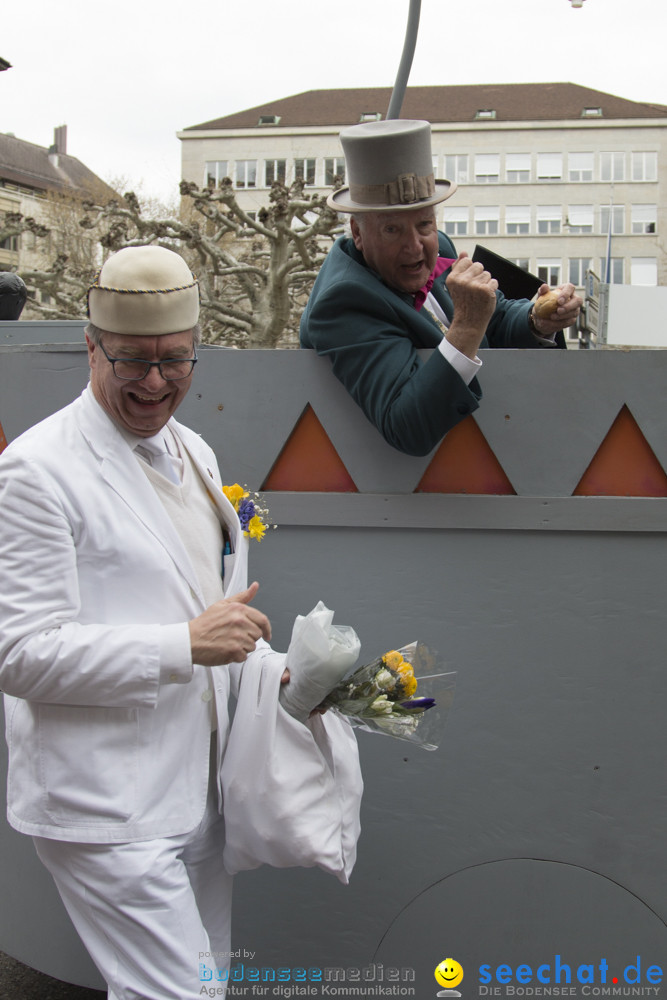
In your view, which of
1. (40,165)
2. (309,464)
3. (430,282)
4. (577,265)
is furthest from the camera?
(40,165)

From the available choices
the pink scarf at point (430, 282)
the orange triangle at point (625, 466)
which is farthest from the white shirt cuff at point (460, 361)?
the pink scarf at point (430, 282)

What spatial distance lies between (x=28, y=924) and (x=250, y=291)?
19.2 meters

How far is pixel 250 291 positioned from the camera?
68.9 ft

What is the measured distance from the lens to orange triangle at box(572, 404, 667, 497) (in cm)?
234

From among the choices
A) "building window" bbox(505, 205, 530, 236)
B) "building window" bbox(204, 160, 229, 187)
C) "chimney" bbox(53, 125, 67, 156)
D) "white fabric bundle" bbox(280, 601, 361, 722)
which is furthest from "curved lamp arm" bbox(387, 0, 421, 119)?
"chimney" bbox(53, 125, 67, 156)

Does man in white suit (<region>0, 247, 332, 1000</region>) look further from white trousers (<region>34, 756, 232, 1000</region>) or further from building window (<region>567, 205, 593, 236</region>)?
building window (<region>567, 205, 593, 236</region>)

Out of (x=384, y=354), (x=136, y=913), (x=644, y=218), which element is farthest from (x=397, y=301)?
(x=644, y=218)

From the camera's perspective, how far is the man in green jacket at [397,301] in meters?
2.21

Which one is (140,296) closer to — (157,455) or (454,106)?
(157,455)

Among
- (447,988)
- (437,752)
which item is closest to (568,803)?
(437,752)

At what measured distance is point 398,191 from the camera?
2496mm

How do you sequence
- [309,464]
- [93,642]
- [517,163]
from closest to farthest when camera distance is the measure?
[93,642] → [309,464] → [517,163]

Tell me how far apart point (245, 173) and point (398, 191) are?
65.1m

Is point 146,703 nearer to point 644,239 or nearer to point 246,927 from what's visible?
point 246,927
